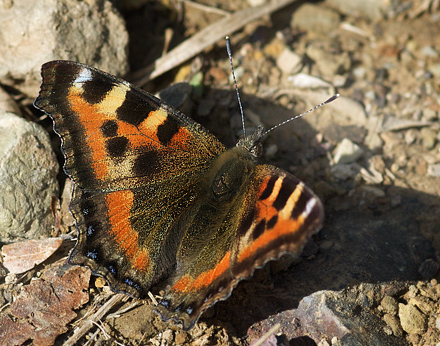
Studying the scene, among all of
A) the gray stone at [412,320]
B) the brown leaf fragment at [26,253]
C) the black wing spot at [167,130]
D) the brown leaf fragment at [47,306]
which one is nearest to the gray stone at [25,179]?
the brown leaf fragment at [26,253]

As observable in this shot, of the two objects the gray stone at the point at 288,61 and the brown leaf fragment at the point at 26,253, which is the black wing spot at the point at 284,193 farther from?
the gray stone at the point at 288,61

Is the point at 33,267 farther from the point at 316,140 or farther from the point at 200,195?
the point at 316,140

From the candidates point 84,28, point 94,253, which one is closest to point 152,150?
point 94,253

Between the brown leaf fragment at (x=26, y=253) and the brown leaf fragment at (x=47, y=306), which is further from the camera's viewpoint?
the brown leaf fragment at (x=26, y=253)

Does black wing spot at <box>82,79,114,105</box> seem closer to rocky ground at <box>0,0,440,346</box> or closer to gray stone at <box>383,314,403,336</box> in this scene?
rocky ground at <box>0,0,440,346</box>

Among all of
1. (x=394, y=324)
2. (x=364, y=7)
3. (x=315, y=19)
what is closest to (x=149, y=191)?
(x=394, y=324)

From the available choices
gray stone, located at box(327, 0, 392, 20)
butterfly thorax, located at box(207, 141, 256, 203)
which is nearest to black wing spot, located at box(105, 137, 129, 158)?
butterfly thorax, located at box(207, 141, 256, 203)
